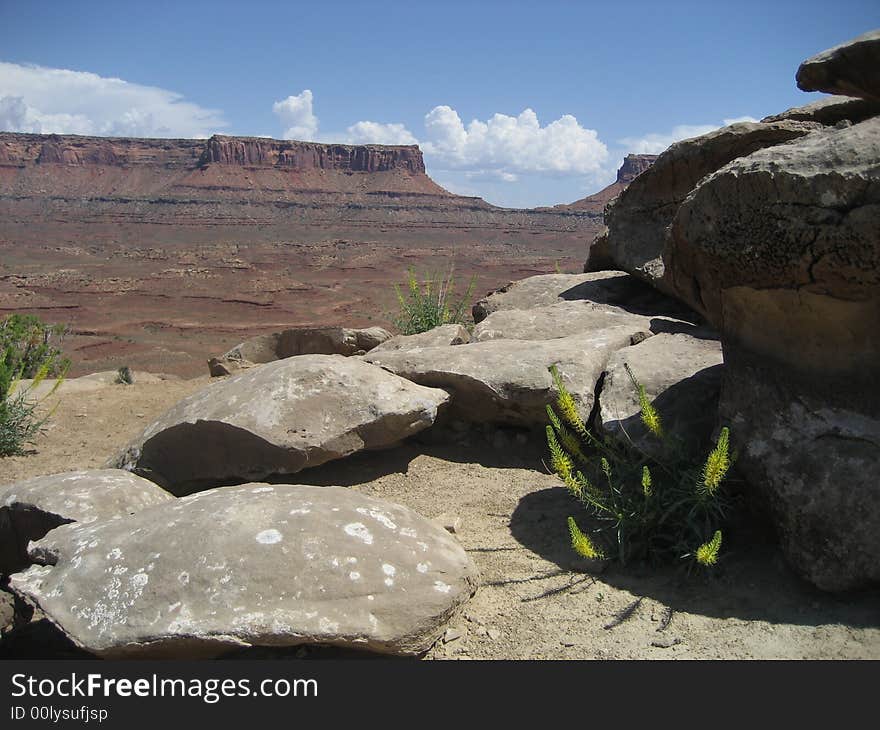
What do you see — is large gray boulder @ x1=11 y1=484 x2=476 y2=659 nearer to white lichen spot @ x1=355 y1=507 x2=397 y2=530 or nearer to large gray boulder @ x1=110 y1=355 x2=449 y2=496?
white lichen spot @ x1=355 y1=507 x2=397 y2=530

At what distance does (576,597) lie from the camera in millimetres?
3248

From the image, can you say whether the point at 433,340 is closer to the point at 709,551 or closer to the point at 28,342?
the point at 709,551

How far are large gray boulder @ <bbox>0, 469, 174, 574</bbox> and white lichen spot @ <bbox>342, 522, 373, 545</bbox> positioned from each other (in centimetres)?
116

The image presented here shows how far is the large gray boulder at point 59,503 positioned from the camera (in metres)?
3.70

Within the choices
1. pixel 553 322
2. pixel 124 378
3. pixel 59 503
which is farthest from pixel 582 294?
pixel 124 378

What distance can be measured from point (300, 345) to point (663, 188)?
154 inches

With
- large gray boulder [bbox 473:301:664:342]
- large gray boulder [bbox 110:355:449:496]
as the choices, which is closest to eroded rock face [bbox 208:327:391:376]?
large gray boulder [bbox 473:301:664:342]

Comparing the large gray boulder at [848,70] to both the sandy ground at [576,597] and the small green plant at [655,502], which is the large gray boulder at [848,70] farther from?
the sandy ground at [576,597]

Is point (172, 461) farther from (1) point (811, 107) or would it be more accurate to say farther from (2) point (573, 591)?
(1) point (811, 107)

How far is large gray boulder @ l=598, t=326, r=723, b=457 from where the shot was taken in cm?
376

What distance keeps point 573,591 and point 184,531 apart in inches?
63.0

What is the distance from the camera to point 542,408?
4.62m

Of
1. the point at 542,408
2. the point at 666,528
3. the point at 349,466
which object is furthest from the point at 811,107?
the point at 349,466

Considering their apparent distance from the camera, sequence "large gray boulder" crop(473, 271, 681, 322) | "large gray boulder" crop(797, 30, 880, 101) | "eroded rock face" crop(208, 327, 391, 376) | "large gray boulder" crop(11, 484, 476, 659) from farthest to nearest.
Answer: "eroded rock face" crop(208, 327, 391, 376) → "large gray boulder" crop(473, 271, 681, 322) → "large gray boulder" crop(797, 30, 880, 101) → "large gray boulder" crop(11, 484, 476, 659)
